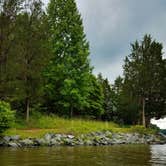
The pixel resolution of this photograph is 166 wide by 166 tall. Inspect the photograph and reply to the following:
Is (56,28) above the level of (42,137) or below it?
above

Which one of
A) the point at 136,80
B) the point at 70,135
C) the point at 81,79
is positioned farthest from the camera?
the point at 136,80

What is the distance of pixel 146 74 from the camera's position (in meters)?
64.8

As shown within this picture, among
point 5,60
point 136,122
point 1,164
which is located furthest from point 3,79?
point 136,122

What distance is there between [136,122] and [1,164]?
57848 mm

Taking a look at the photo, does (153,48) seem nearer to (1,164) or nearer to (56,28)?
(56,28)

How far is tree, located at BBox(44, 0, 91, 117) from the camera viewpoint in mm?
55938

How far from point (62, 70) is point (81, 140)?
17.4 meters

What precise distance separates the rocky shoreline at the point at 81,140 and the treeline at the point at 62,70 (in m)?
8.42

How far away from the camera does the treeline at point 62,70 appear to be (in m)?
43.2

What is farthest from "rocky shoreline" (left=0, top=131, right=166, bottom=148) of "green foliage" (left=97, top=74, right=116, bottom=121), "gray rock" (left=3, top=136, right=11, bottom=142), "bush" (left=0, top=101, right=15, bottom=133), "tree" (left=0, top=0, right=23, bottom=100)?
"green foliage" (left=97, top=74, right=116, bottom=121)

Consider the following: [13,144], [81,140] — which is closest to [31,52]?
[81,140]

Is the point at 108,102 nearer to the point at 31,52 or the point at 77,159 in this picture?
the point at 31,52

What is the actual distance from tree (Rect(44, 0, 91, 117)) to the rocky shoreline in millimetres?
10571

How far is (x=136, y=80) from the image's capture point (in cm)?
6575
